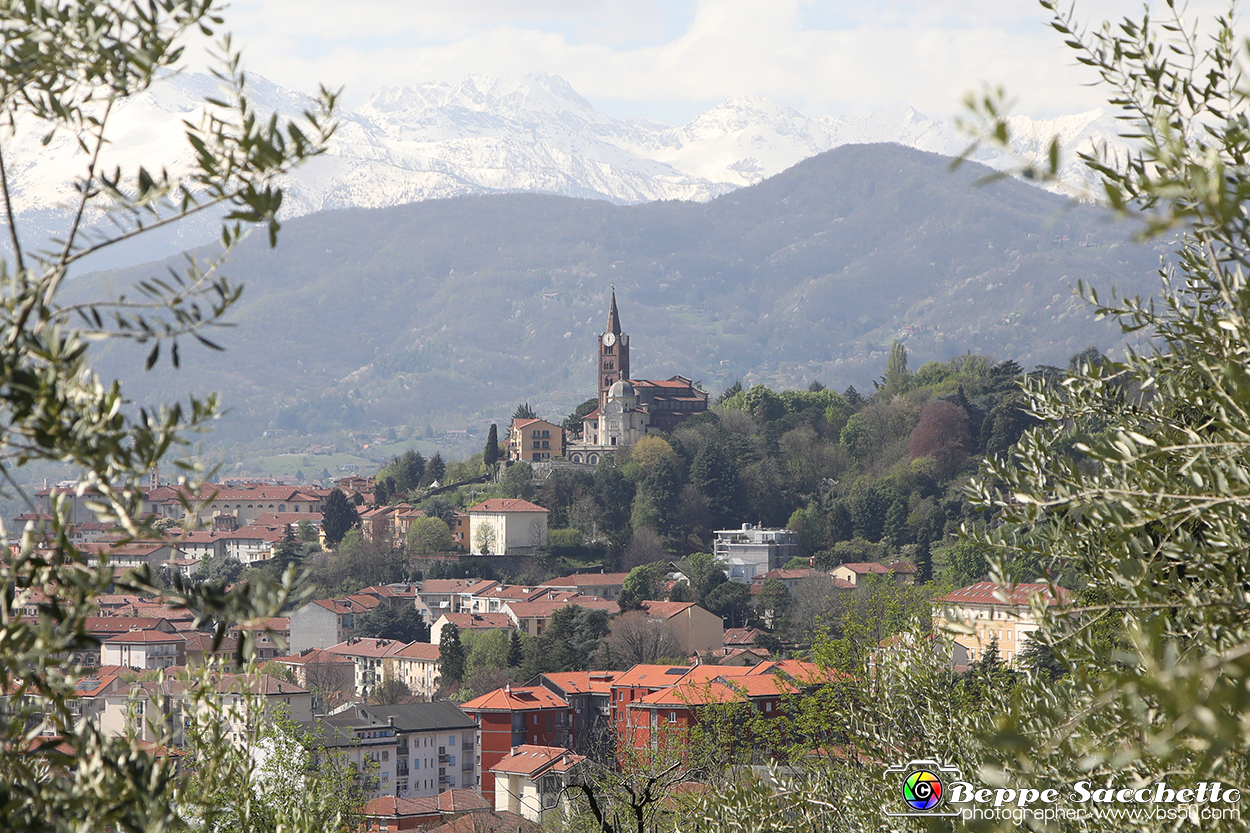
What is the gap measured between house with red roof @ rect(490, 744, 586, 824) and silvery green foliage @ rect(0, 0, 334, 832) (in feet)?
112

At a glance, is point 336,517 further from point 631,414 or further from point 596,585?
point 631,414

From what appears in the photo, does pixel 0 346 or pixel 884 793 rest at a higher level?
pixel 0 346

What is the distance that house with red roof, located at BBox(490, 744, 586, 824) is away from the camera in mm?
37359

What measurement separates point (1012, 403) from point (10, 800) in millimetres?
70567

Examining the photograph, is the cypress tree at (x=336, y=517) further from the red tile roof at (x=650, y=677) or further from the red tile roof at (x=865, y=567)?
the red tile roof at (x=650, y=677)

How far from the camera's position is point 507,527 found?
2953 inches

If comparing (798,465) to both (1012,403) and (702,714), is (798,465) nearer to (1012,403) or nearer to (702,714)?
(1012,403)

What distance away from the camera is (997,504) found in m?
5.48

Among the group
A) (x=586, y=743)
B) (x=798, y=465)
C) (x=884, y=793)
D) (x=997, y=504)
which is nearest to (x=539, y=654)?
(x=586, y=743)

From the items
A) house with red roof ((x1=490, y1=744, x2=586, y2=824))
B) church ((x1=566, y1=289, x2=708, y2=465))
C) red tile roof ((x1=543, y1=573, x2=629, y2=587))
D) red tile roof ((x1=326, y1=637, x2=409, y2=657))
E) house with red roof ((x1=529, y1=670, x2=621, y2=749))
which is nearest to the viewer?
house with red roof ((x1=490, y1=744, x2=586, y2=824))

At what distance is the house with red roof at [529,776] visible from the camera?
37.4 m

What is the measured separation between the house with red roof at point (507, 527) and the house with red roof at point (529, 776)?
32.9 metres

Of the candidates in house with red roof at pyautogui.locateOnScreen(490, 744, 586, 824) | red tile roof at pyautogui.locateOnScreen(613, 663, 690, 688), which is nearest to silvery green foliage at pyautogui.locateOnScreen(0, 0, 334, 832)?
house with red roof at pyautogui.locateOnScreen(490, 744, 586, 824)

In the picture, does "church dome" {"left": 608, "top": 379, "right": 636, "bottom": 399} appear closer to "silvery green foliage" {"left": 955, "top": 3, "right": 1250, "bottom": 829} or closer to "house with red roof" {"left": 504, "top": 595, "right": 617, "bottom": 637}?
"house with red roof" {"left": 504, "top": 595, "right": 617, "bottom": 637}
